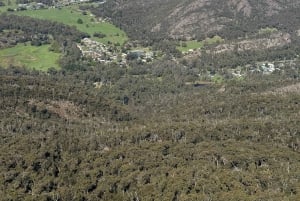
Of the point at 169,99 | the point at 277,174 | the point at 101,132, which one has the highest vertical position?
the point at 277,174

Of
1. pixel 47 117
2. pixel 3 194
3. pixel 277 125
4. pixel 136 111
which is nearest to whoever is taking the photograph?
pixel 3 194

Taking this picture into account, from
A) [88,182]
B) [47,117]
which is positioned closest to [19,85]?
[47,117]

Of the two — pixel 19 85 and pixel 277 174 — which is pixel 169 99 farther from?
pixel 277 174

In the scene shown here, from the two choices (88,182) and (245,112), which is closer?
(88,182)

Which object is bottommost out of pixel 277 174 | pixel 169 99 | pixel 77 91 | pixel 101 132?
pixel 169 99

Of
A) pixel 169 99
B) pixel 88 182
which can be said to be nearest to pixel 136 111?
pixel 169 99

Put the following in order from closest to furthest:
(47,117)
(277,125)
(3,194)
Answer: (3,194) < (277,125) < (47,117)

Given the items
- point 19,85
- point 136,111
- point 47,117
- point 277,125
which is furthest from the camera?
point 136,111

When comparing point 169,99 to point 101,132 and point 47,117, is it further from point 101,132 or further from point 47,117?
point 101,132

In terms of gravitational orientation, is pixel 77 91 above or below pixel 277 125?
below
